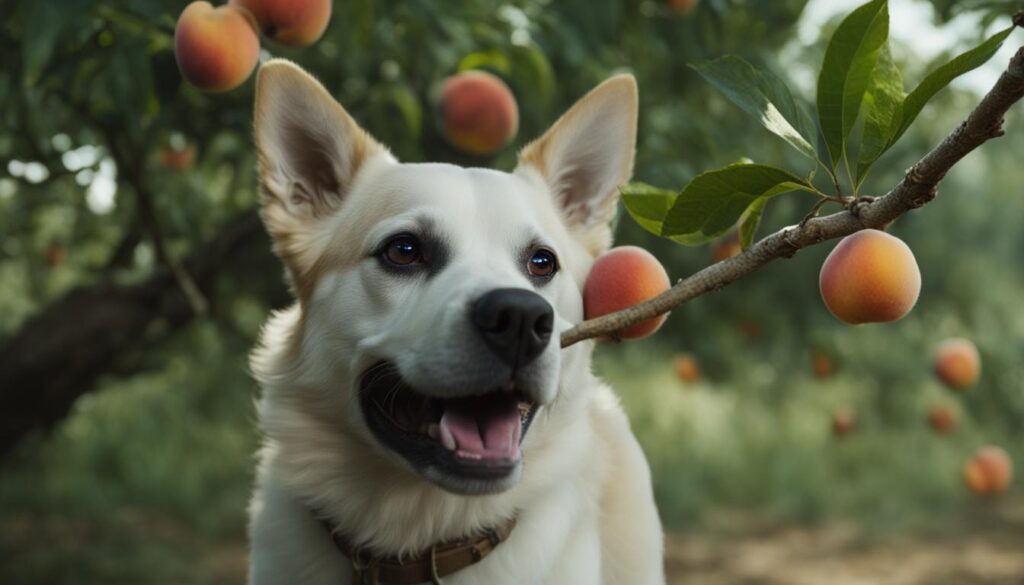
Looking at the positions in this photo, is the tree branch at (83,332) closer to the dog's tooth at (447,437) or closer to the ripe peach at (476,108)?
the ripe peach at (476,108)

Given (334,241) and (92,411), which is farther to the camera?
(92,411)

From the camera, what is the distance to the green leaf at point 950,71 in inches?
44.1

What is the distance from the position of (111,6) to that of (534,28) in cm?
107

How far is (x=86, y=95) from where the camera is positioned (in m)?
2.64

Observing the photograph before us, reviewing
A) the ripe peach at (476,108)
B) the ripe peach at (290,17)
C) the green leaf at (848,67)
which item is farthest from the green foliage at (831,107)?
the ripe peach at (476,108)

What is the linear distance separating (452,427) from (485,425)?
0.06 m

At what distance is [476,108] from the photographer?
2547mm

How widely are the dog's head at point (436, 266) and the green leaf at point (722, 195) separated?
34 cm

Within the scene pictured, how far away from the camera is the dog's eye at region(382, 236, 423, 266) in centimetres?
197

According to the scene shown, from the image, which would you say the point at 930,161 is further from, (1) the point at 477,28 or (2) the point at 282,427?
(1) the point at 477,28

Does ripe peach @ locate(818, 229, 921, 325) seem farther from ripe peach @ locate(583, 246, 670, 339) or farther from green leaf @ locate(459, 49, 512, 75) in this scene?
green leaf @ locate(459, 49, 512, 75)

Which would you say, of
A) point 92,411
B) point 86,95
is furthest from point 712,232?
point 92,411

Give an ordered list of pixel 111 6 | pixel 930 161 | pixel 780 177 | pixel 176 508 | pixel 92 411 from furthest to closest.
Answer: pixel 92 411
pixel 176 508
pixel 111 6
pixel 780 177
pixel 930 161

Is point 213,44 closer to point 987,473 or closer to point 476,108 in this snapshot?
point 476,108
